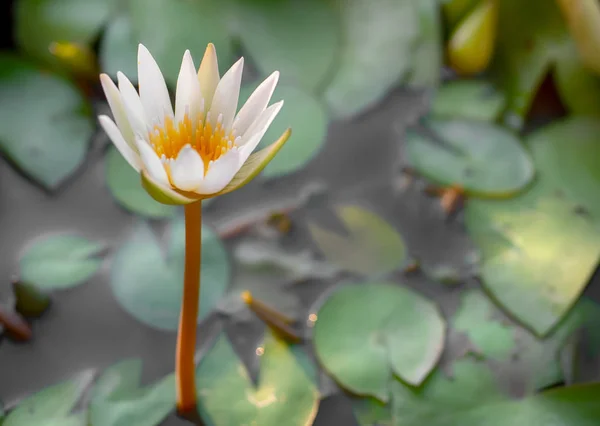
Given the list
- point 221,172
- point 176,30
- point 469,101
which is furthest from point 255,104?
point 469,101

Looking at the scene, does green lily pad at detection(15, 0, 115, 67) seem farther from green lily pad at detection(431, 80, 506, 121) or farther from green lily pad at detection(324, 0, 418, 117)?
green lily pad at detection(431, 80, 506, 121)

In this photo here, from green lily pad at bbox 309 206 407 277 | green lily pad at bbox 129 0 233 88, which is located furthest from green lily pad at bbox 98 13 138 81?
green lily pad at bbox 309 206 407 277

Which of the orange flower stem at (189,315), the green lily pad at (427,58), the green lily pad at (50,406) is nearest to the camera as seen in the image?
the orange flower stem at (189,315)

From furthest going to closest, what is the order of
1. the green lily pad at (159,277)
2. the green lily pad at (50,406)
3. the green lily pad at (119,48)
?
the green lily pad at (119,48)
the green lily pad at (159,277)
the green lily pad at (50,406)

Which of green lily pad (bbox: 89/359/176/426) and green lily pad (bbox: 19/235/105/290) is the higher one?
green lily pad (bbox: 19/235/105/290)

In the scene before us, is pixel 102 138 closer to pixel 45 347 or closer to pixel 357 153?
pixel 45 347

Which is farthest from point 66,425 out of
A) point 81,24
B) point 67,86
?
point 81,24

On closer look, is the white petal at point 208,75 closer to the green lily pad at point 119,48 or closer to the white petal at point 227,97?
the white petal at point 227,97

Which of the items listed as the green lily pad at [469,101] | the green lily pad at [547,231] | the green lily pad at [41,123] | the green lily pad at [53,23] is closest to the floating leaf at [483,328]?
the green lily pad at [547,231]
